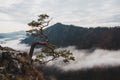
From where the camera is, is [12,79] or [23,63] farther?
[23,63]

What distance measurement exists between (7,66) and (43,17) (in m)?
16.0

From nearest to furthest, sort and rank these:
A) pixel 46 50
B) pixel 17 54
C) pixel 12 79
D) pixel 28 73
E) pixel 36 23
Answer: pixel 12 79 → pixel 28 73 → pixel 17 54 → pixel 46 50 → pixel 36 23

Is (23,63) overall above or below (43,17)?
below

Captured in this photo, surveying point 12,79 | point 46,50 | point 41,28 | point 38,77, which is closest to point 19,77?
point 12,79

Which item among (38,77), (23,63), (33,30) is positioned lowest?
(38,77)

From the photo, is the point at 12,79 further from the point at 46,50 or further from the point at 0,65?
the point at 46,50

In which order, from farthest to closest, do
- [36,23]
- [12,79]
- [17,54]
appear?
[36,23] < [17,54] < [12,79]

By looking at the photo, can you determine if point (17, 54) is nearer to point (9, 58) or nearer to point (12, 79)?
point (9, 58)

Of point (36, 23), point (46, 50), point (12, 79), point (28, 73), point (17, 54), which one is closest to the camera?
point (12, 79)

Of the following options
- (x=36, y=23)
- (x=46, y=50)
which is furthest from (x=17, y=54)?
(x=36, y=23)

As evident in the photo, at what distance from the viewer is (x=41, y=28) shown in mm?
36312

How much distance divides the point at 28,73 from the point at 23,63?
1.10 m

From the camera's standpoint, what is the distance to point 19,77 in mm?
21891

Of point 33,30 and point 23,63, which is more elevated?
point 33,30
